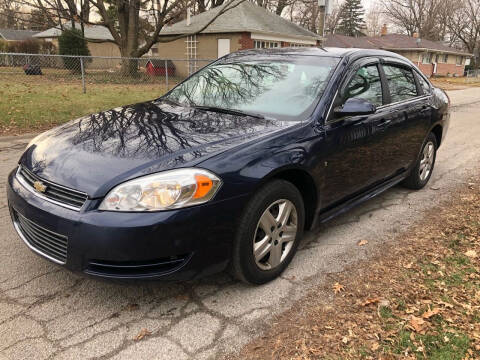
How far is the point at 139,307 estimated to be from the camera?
107 inches

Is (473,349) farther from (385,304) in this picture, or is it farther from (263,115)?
(263,115)

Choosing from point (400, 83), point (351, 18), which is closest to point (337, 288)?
point (400, 83)

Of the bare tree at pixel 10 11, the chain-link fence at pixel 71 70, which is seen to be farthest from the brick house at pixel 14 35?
the chain-link fence at pixel 71 70

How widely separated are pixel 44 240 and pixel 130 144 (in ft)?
2.65

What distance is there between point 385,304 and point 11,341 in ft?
7.63

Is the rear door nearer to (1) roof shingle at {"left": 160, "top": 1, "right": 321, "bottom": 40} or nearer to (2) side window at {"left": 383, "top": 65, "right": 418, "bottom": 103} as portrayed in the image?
(2) side window at {"left": 383, "top": 65, "right": 418, "bottom": 103}

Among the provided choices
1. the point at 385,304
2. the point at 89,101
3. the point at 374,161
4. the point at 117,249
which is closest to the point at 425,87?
the point at 374,161

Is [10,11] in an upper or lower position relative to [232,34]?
upper

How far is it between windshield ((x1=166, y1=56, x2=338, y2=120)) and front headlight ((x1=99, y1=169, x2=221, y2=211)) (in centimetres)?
109

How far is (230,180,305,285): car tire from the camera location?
268 cm

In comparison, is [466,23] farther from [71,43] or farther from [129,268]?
[129,268]

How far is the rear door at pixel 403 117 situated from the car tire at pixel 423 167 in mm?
254

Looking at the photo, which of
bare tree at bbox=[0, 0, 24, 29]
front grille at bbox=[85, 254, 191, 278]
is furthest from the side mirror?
bare tree at bbox=[0, 0, 24, 29]

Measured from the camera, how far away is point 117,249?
2.30 meters
